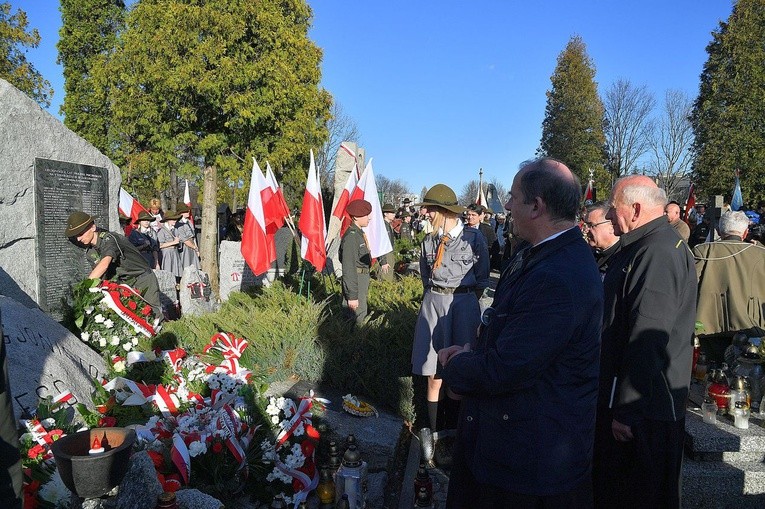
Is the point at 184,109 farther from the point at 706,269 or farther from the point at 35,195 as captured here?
the point at 706,269

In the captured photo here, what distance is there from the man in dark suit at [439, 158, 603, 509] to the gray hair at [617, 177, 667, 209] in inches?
48.1

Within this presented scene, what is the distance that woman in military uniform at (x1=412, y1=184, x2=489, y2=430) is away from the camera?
4.76 meters

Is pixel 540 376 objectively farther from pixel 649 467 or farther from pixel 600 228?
pixel 600 228

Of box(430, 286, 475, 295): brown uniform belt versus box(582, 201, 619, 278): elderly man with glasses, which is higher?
box(582, 201, 619, 278): elderly man with glasses

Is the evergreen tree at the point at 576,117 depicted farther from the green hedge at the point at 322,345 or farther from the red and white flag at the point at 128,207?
the green hedge at the point at 322,345

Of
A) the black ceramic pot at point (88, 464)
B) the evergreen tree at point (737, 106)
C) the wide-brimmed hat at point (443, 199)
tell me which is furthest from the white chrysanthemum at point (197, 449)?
the evergreen tree at point (737, 106)

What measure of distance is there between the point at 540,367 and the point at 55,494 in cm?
244

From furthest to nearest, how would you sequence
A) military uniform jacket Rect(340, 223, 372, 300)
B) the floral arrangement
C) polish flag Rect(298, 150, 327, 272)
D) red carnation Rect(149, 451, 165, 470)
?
polish flag Rect(298, 150, 327, 272)
military uniform jacket Rect(340, 223, 372, 300)
the floral arrangement
red carnation Rect(149, 451, 165, 470)

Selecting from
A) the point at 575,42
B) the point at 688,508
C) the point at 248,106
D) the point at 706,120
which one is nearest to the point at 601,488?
the point at 688,508

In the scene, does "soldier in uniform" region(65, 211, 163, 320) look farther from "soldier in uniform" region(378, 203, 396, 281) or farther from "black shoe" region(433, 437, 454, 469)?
Answer: "black shoe" region(433, 437, 454, 469)

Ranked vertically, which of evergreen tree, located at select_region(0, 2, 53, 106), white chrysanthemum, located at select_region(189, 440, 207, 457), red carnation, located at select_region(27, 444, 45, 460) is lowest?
white chrysanthemum, located at select_region(189, 440, 207, 457)

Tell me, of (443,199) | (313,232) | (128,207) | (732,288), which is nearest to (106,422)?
(443,199)

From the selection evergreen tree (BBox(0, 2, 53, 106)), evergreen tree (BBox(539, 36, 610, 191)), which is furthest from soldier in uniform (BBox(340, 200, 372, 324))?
evergreen tree (BBox(539, 36, 610, 191))

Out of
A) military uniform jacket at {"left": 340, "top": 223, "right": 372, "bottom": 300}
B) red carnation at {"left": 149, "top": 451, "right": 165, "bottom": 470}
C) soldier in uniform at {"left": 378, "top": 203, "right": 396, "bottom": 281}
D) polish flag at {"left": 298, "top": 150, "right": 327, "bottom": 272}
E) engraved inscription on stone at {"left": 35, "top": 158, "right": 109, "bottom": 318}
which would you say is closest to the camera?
red carnation at {"left": 149, "top": 451, "right": 165, "bottom": 470}
